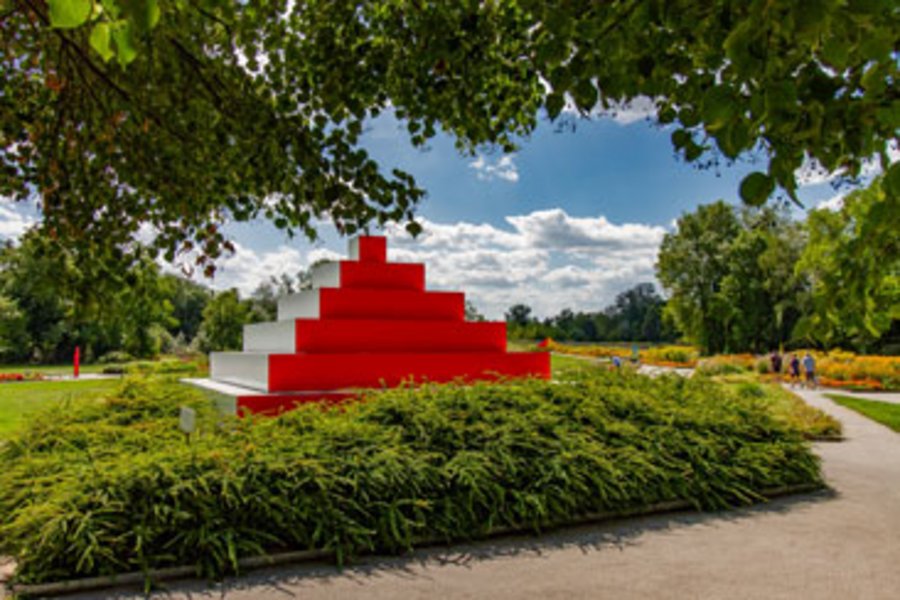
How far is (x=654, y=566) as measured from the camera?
16.7 ft

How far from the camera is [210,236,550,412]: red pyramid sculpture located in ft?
32.0

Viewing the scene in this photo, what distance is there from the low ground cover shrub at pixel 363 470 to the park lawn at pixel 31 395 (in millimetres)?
985

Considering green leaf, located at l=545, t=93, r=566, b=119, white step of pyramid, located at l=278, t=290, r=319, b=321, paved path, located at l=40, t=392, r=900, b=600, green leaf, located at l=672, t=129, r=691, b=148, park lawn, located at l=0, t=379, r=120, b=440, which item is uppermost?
green leaf, located at l=545, t=93, r=566, b=119

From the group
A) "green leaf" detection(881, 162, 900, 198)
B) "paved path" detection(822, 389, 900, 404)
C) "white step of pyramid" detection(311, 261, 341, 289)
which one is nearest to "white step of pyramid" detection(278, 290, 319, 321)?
"white step of pyramid" detection(311, 261, 341, 289)

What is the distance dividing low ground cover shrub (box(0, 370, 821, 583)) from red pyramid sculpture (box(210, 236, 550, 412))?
55.7 inches

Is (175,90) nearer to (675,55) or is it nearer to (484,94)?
(484,94)

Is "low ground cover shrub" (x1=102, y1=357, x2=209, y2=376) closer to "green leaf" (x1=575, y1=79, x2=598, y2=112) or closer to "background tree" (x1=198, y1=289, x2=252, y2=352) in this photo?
"background tree" (x1=198, y1=289, x2=252, y2=352)

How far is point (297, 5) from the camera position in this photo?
5.62m

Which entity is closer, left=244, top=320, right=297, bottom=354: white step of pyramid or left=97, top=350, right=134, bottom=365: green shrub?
left=244, top=320, right=297, bottom=354: white step of pyramid

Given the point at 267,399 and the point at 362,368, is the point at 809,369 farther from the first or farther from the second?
the point at 267,399

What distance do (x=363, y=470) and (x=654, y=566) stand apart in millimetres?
2572

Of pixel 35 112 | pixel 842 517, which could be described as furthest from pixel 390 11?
pixel 842 517

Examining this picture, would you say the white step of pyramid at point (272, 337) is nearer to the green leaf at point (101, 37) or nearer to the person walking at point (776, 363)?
the green leaf at point (101, 37)

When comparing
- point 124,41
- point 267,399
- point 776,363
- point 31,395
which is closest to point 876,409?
point 776,363
